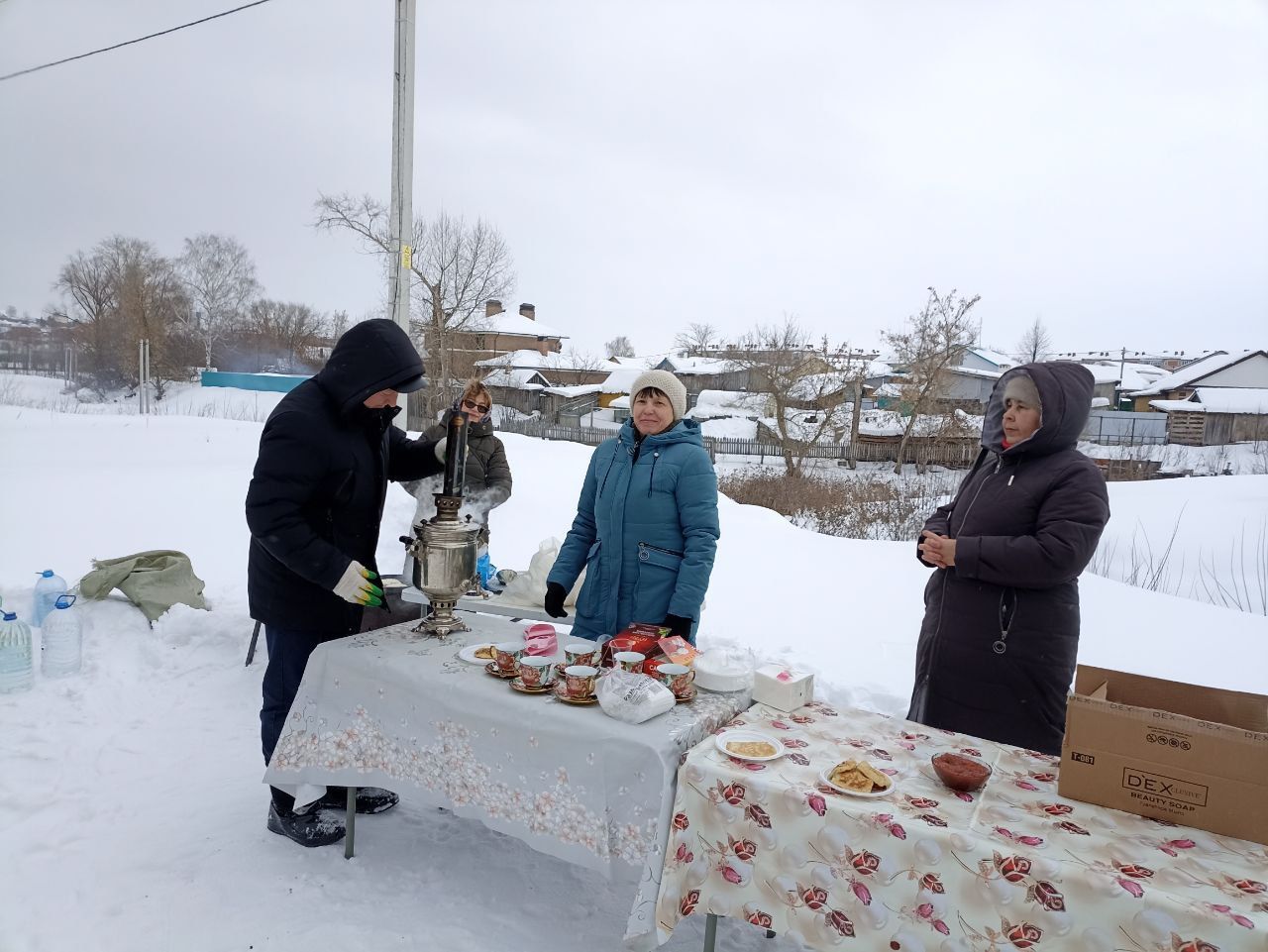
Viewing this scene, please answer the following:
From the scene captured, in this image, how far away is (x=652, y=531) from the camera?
256cm

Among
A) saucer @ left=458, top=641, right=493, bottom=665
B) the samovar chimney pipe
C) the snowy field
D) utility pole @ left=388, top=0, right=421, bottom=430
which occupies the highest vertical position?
utility pole @ left=388, top=0, right=421, bottom=430

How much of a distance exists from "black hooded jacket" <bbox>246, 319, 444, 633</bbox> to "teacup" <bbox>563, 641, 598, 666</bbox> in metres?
0.78

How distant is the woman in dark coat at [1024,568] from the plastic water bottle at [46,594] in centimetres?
477

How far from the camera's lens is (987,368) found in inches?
1089

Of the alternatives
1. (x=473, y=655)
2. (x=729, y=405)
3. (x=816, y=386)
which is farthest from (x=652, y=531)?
(x=729, y=405)

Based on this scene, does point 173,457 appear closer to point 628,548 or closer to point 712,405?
point 628,548

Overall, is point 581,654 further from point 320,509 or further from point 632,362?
point 632,362

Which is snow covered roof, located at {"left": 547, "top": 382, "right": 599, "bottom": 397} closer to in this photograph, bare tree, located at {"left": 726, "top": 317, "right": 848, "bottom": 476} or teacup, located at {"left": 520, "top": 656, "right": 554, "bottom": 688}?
bare tree, located at {"left": 726, "top": 317, "right": 848, "bottom": 476}

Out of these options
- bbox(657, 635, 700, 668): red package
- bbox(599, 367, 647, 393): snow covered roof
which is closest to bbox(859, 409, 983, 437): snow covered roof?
bbox(599, 367, 647, 393): snow covered roof

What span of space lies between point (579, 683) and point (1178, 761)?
1.36m

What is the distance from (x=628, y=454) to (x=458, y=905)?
1.58 m

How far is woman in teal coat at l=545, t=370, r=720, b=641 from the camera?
2527mm

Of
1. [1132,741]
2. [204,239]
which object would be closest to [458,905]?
[1132,741]

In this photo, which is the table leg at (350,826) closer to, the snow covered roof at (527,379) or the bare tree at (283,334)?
the bare tree at (283,334)
